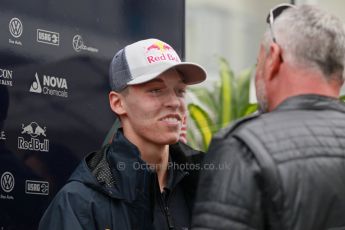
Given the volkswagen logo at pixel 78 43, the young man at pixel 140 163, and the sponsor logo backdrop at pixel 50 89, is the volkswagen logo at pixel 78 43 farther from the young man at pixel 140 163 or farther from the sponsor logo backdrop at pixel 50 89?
the young man at pixel 140 163

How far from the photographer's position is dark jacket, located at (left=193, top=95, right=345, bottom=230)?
2221 mm

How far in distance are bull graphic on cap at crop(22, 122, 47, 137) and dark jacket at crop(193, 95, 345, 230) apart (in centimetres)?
160

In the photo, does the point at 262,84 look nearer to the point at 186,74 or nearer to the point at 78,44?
the point at 186,74

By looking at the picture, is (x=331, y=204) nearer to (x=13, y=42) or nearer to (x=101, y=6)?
(x=13, y=42)

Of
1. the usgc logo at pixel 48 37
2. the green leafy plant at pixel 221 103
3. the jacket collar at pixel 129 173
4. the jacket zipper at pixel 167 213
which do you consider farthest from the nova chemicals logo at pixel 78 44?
the green leafy plant at pixel 221 103

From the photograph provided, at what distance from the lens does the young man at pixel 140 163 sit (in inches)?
128

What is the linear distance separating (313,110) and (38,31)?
1.86m

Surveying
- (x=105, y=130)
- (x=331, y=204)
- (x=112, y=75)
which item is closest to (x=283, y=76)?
(x=331, y=204)

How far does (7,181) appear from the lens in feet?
12.1

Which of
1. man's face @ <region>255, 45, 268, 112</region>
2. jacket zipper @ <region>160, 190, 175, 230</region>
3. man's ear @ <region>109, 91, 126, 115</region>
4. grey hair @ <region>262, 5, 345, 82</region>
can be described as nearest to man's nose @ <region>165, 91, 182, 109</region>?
man's ear @ <region>109, 91, 126, 115</region>

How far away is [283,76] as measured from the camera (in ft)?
7.92

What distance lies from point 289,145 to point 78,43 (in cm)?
202

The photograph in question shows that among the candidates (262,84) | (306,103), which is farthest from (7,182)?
(306,103)

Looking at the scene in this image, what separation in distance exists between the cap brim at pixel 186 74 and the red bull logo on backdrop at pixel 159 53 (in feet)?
0.19
